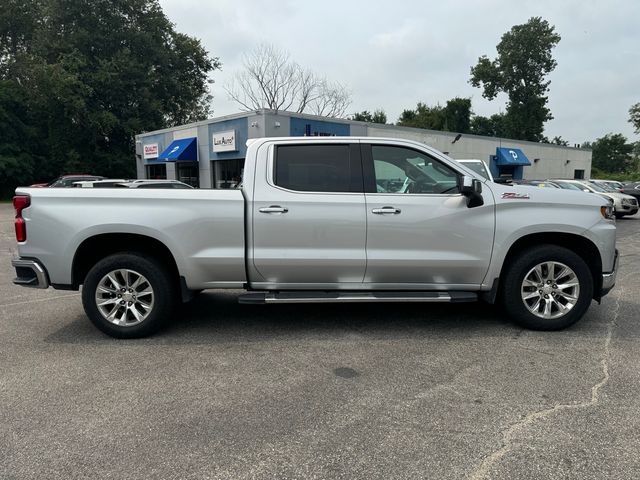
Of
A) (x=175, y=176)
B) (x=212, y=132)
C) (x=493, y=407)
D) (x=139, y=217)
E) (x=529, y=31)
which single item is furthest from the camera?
(x=529, y=31)

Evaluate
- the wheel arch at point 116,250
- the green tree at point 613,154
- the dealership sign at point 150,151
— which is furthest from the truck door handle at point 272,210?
the green tree at point 613,154

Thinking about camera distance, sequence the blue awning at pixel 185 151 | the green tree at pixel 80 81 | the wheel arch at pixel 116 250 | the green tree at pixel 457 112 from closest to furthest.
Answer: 1. the wheel arch at pixel 116 250
2. the blue awning at pixel 185 151
3. the green tree at pixel 80 81
4. the green tree at pixel 457 112

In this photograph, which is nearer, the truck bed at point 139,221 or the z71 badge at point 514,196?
the truck bed at point 139,221

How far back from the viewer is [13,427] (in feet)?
10.1

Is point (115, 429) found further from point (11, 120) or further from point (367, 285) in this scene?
point (11, 120)

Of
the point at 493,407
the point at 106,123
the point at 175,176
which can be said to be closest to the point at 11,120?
the point at 106,123

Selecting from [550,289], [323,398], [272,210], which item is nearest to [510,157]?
[550,289]

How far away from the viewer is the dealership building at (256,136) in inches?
796

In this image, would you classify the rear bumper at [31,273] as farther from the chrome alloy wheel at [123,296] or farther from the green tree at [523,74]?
the green tree at [523,74]

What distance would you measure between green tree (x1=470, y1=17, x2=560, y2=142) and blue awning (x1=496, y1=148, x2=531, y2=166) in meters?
25.8

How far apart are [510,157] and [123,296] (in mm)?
31216

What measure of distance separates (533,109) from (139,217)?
58.5m

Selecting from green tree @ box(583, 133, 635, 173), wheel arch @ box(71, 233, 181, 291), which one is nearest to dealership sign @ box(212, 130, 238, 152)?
wheel arch @ box(71, 233, 181, 291)

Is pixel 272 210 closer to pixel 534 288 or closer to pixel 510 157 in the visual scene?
pixel 534 288
